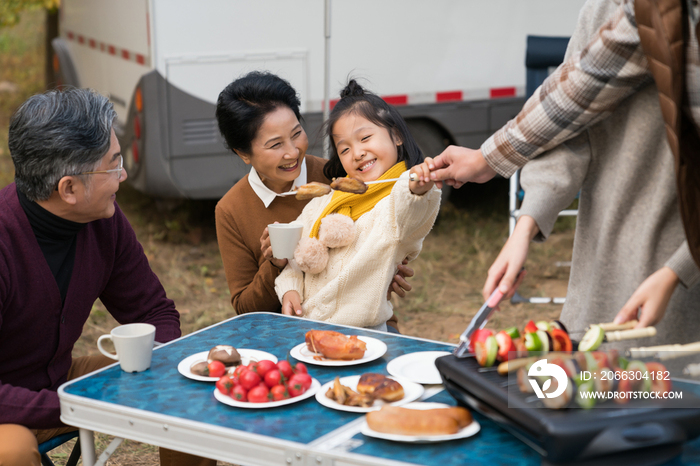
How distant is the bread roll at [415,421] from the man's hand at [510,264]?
12.7 inches

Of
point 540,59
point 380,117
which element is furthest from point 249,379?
point 540,59

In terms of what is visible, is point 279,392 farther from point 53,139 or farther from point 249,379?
point 53,139

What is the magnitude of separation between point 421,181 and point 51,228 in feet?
3.93

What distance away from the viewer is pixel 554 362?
4.90 ft

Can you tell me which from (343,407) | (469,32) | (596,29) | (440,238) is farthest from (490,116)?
(343,407)

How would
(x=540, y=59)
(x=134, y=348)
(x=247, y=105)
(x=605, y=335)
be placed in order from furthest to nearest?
(x=540, y=59) → (x=247, y=105) → (x=134, y=348) → (x=605, y=335)

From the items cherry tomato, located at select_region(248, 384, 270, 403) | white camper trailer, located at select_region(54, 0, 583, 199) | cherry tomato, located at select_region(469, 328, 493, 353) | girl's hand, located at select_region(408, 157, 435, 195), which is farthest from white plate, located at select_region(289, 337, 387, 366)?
white camper trailer, located at select_region(54, 0, 583, 199)

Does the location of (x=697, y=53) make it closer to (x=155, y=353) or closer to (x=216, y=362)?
(x=216, y=362)

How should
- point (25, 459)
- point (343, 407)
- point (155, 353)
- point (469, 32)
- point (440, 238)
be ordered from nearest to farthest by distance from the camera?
point (343, 407) < point (25, 459) < point (155, 353) < point (469, 32) < point (440, 238)

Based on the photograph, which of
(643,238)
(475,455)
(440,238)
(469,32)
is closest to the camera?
(475,455)

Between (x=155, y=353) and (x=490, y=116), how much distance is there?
4518mm

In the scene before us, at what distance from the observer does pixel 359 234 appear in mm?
2631

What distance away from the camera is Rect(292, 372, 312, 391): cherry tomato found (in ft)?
5.79

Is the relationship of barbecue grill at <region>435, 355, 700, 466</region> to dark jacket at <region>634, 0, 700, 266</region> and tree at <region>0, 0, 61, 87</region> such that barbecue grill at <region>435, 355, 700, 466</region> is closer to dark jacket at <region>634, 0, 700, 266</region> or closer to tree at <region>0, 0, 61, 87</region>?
dark jacket at <region>634, 0, 700, 266</region>
